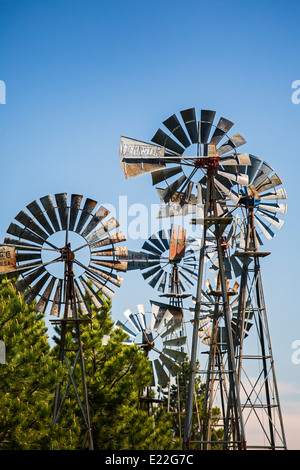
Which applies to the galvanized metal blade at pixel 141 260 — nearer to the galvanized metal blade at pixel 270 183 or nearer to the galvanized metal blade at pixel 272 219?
the galvanized metal blade at pixel 272 219

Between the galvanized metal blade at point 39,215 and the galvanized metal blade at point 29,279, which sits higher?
the galvanized metal blade at point 39,215

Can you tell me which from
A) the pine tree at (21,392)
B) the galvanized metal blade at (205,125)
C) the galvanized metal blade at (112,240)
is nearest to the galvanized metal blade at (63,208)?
the galvanized metal blade at (112,240)

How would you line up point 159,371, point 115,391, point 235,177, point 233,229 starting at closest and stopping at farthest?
point 235,177, point 233,229, point 115,391, point 159,371

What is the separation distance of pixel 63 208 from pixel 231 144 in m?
3.78

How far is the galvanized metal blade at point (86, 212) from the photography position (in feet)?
44.3

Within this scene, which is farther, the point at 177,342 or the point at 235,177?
the point at 177,342

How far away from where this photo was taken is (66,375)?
1752 cm

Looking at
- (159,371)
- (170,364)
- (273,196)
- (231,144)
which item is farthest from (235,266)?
(231,144)

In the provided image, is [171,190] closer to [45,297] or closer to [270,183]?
[45,297]

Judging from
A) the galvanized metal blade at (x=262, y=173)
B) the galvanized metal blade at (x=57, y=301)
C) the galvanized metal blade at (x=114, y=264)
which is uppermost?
the galvanized metal blade at (x=262, y=173)

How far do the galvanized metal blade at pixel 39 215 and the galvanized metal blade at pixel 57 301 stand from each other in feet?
3.80

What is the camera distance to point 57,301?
13.5m

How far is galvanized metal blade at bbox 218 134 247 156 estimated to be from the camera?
12008 millimetres
